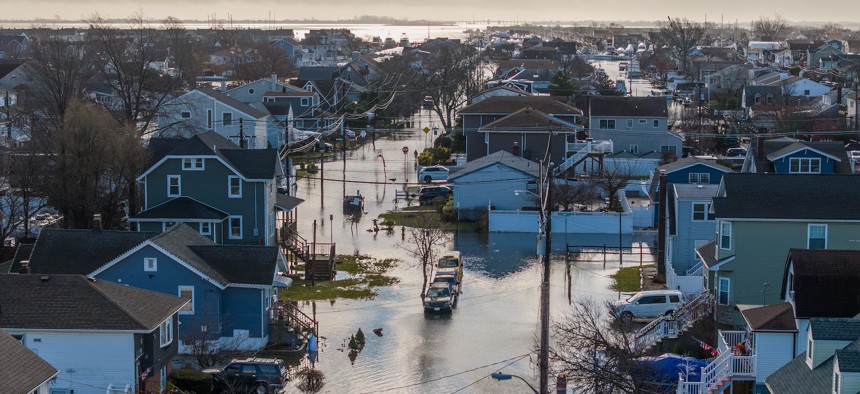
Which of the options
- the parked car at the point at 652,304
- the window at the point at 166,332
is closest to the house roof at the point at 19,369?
the window at the point at 166,332

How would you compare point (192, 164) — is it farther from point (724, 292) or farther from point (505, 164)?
point (724, 292)

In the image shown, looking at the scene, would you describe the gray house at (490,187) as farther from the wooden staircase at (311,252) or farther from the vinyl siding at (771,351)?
the vinyl siding at (771,351)

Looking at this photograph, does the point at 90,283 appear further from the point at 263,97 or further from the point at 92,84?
the point at 92,84

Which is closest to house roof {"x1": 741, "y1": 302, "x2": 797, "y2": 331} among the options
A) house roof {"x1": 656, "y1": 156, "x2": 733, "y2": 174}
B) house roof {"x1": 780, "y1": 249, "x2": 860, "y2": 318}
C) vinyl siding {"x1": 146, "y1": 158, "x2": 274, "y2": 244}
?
house roof {"x1": 780, "y1": 249, "x2": 860, "y2": 318}

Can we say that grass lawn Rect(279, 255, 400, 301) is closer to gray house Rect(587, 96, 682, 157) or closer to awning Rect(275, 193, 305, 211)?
awning Rect(275, 193, 305, 211)

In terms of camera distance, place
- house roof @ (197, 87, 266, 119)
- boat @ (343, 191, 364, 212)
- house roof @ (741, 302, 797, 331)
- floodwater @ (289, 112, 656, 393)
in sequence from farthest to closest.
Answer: house roof @ (197, 87, 266, 119)
boat @ (343, 191, 364, 212)
floodwater @ (289, 112, 656, 393)
house roof @ (741, 302, 797, 331)

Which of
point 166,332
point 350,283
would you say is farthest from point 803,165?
point 166,332
